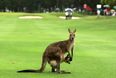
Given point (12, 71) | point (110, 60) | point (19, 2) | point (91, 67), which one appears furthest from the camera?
point (19, 2)

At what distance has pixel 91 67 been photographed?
1261 cm

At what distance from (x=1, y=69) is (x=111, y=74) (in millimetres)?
2910

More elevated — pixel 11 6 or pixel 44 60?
pixel 44 60

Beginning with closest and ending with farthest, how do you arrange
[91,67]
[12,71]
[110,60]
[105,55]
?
[12,71] < [91,67] < [110,60] < [105,55]

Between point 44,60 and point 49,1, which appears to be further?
point 49,1

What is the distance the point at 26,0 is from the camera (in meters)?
126

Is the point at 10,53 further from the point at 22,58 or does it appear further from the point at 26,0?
the point at 26,0

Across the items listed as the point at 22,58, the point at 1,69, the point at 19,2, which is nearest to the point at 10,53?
the point at 22,58

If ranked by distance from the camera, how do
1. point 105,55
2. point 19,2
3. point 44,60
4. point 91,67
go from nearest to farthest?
point 44,60 → point 91,67 → point 105,55 → point 19,2

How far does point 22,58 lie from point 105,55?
3.02 m

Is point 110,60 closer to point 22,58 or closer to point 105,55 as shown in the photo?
point 105,55

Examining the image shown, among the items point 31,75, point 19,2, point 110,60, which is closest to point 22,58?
point 110,60

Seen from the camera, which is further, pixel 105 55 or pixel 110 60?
pixel 105 55

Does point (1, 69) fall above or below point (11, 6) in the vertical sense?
above
